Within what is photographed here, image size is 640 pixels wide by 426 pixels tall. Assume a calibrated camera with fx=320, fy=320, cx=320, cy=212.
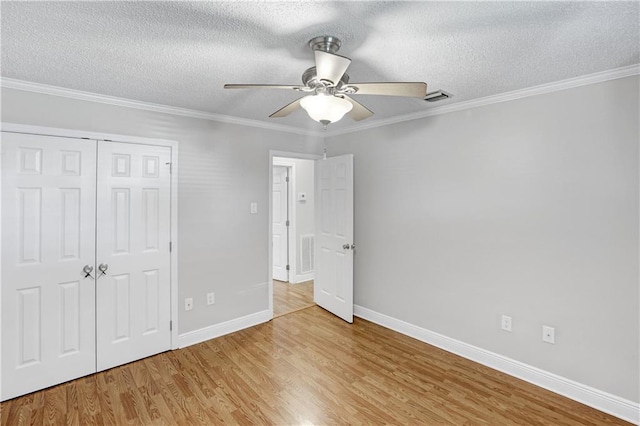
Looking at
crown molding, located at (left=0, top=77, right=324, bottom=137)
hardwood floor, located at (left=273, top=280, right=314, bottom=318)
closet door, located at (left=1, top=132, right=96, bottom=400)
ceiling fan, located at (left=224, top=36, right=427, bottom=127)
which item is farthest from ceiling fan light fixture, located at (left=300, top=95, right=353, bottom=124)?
hardwood floor, located at (left=273, top=280, right=314, bottom=318)

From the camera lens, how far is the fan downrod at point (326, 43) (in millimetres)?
1744

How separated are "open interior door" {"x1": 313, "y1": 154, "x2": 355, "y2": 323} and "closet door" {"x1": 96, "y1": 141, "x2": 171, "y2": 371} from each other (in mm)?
1864

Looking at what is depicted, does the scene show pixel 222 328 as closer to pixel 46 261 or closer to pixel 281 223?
pixel 46 261

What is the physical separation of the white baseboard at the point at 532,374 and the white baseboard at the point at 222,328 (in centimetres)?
149

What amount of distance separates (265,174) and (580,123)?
2978 millimetres

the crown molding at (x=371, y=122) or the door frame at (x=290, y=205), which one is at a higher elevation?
the crown molding at (x=371, y=122)

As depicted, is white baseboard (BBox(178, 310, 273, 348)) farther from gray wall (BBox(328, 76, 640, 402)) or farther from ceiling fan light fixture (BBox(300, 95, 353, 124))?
ceiling fan light fixture (BBox(300, 95, 353, 124))

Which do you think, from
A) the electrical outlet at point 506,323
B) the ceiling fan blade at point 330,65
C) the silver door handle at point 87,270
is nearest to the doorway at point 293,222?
the silver door handle at point 87,270

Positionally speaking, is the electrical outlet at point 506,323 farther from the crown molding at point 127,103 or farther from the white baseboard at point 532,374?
the crown molding at point 127,103

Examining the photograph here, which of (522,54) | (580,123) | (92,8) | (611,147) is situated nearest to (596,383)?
(611,147)

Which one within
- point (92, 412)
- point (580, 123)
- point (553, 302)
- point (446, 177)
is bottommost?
point (92, 412)

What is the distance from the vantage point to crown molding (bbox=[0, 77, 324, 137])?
241cm

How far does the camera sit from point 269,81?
94.2 inches

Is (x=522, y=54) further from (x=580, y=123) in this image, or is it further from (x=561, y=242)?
(x=561, y=242)
